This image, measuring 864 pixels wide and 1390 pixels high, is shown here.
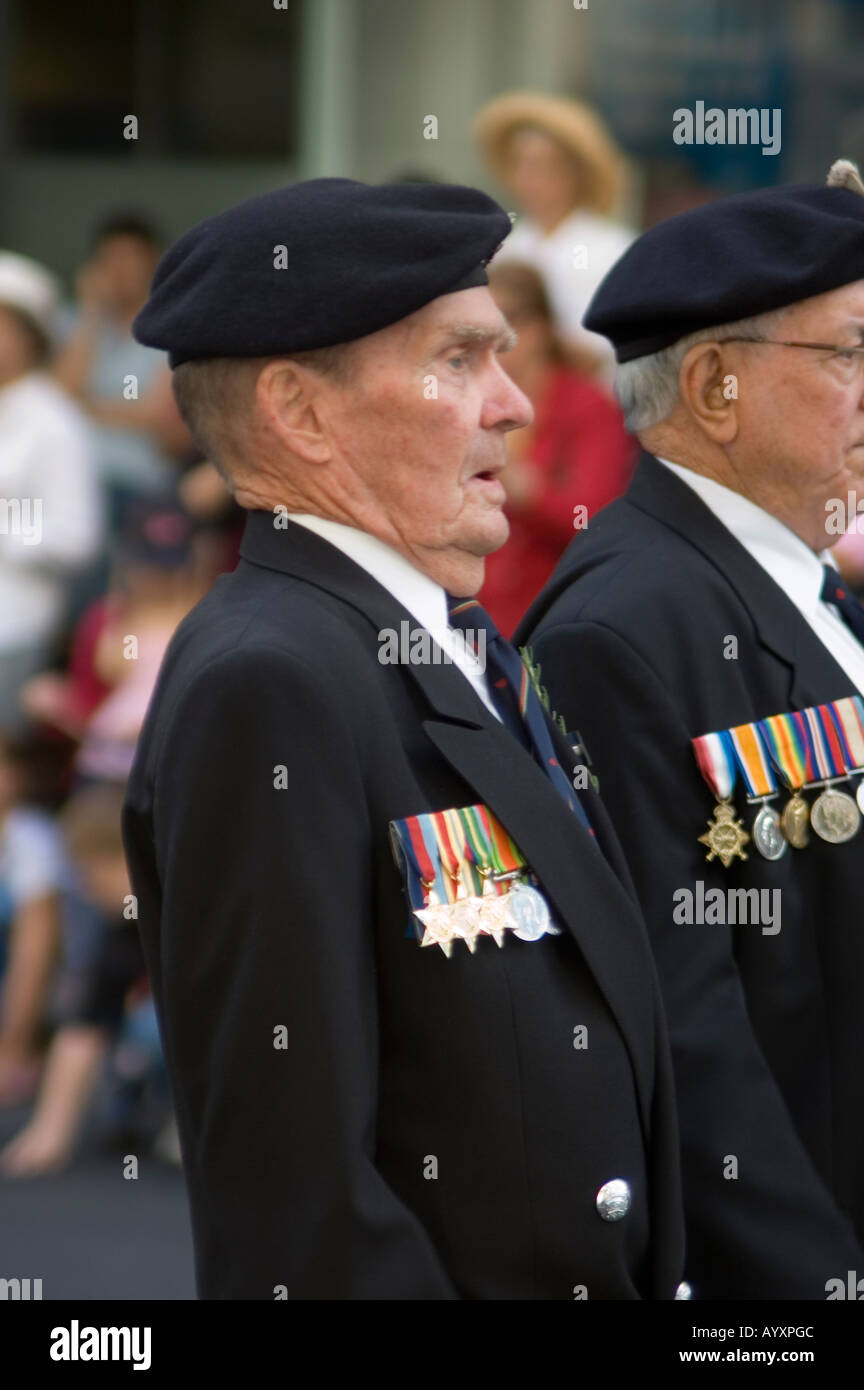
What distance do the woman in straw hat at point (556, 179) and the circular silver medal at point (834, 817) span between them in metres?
3.53

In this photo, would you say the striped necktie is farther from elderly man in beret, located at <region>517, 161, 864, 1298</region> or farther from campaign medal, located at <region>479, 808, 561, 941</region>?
elderly man in beret, located at <region>517, 161, 864, 1298</region>

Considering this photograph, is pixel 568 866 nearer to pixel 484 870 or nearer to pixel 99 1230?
pixel 484 870

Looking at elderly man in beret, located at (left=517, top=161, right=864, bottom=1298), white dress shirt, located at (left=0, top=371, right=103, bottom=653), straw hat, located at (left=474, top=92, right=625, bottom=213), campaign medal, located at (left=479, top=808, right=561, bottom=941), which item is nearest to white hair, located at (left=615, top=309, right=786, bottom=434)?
elderly man in beret, located at (left=517, top=161, right=864, bottom=1298)

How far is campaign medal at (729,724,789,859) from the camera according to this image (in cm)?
255

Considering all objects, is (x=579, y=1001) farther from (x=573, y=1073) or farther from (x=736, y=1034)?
(x=736, y=1034)

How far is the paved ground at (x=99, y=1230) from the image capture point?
475 centimetres

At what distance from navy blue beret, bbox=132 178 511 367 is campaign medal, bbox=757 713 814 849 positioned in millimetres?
707

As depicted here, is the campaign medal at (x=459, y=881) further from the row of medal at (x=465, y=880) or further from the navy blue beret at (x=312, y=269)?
the navy blue beret at (x=312, y=269)

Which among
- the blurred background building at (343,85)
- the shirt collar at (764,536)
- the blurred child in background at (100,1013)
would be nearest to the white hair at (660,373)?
the shirt collar at (764,536)

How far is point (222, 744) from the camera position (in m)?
2.00

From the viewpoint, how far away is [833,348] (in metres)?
2.72

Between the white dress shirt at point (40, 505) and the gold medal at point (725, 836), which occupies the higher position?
the white dress shirt at point (40, 505)

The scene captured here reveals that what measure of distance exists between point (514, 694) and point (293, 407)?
38 cm
